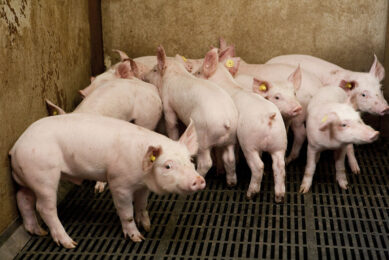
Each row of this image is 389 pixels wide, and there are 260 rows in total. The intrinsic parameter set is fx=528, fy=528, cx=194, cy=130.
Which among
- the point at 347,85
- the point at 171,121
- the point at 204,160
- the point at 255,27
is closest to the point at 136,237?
the point at 204,160

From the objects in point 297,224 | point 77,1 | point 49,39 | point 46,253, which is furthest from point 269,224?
point 77,1

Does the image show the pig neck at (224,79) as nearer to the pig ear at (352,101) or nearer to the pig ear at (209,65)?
the pig ear at (209,65)

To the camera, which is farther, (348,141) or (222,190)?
(222,190)

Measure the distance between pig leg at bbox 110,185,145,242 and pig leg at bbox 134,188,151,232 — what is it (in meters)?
0.12

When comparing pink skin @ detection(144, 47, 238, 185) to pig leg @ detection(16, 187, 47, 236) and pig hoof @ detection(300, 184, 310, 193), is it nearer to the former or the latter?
pig hoof @ detection(300, 184, 310, 193)

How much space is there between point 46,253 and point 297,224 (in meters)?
1.74

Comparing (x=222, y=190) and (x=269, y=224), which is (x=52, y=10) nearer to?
(x=222, y=190)

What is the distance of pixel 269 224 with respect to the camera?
149 inches

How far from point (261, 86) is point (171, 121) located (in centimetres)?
84

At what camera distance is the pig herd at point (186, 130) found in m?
3.33

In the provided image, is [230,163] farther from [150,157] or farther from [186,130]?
[150,157]

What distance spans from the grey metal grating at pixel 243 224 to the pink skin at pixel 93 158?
226 mm

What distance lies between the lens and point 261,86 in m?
4.47

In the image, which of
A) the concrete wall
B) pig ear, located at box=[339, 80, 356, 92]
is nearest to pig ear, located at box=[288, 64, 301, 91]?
pig ear, located at box=[339, 80, 356, 92]
